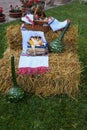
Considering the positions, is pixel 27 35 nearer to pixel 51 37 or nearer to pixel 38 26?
pixel 38 26

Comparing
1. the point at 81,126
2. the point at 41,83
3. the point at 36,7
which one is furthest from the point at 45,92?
the point at 36,7

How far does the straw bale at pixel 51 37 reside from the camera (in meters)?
6.97

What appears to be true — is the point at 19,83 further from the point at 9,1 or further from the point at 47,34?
the point at 9,1

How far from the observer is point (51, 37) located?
710 centimetres

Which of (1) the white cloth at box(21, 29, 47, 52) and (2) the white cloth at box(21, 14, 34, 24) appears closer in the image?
(1) the white cloth at box(21, 29, 47, 52)

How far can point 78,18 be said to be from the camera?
11.7 m

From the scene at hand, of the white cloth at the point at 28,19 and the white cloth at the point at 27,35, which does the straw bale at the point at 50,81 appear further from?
the white cloth at the point at 28,19

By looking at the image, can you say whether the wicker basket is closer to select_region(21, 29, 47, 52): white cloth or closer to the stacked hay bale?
select_region(21, 29, 47, 52): white cloth

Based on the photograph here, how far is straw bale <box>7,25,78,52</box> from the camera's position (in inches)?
275

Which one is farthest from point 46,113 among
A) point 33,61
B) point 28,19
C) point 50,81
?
point 28,19

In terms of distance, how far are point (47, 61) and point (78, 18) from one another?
226 inches

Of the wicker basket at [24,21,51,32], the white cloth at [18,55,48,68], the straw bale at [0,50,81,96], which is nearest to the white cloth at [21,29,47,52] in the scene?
the wicker basket at [24,21,51,32]

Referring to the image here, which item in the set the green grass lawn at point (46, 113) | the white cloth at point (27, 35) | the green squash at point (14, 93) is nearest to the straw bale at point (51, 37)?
the white cloth at point (27, 35)

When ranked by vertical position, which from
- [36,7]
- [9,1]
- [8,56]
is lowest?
[9,1]
